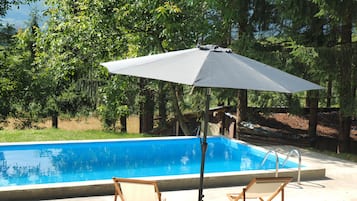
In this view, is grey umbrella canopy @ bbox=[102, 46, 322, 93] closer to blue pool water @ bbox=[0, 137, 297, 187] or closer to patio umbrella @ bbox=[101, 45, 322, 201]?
patio umbrella @ bbox=[101, 45, 322, 201]

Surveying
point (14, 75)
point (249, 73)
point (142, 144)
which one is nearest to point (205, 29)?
point (142, 144)

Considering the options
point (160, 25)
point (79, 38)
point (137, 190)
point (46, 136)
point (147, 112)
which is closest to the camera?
point (137, 190)

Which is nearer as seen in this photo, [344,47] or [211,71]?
[211,71]

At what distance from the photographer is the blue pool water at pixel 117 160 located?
8.02m

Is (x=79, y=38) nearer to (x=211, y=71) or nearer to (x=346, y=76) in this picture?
(x=346, y=76)

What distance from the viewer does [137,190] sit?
185 inches

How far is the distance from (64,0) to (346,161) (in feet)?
30.3

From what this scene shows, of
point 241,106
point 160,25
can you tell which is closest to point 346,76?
point 241,106

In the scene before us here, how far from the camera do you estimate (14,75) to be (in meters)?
15.4

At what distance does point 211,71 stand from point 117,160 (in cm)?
608

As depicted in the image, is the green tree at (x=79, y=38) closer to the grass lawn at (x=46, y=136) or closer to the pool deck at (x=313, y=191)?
the grass lawn at (x=46, y=136)

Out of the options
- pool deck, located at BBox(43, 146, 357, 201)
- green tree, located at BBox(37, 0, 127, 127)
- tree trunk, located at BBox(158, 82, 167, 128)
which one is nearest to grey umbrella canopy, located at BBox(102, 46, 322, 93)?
pool deck, located at BBox(43, 146, 357, 201)

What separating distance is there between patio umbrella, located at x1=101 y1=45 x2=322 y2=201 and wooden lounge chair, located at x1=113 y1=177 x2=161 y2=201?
1.24m

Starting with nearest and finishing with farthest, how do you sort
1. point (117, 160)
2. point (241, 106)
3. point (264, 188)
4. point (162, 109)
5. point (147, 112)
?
point (264, 188)
point (117, 160)
point (241, 106)
point (147, 112)
point (162, 109)
